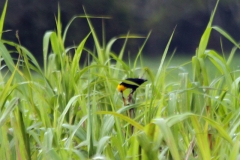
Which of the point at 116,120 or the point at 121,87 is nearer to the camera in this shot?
the point at 116,120

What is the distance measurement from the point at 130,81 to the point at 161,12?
1144 mm

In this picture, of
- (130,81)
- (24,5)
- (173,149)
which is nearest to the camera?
(173,149)

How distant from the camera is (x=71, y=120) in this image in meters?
0.90

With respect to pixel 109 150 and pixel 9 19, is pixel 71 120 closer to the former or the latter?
pixel 109 150

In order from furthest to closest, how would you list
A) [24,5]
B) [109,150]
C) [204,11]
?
[24,5], [204,11], [109,150]

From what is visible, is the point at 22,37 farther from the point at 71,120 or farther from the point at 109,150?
the point at 109,150

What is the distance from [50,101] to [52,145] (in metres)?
0.20

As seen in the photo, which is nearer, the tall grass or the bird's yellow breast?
the tall grass

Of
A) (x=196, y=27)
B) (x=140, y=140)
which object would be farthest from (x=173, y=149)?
(x=196, y=27)

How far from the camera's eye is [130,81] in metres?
0.85

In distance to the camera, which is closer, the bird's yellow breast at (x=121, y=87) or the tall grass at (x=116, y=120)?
the tall grass at (x=116, y=120)

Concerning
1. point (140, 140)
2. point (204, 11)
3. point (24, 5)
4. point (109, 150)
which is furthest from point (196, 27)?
point (140, 140)

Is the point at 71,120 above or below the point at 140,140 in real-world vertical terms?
below

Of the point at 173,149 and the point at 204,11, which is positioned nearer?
the point at 173,149
